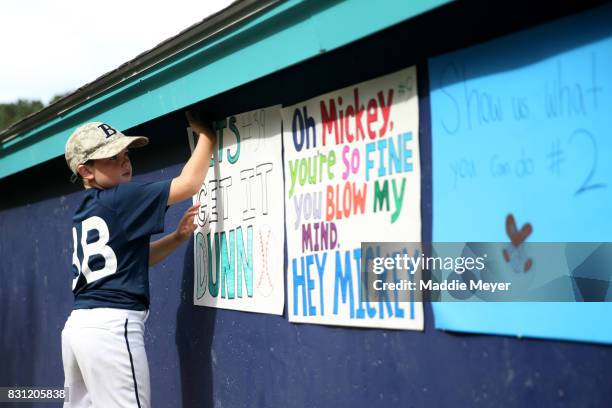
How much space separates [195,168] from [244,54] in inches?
26.4

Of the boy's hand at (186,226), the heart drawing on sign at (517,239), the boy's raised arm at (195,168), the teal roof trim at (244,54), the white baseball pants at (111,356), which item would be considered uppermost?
the teal roof trim at (244,54)

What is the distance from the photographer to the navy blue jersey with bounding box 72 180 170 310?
4145 mm

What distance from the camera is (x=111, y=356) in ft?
13.4

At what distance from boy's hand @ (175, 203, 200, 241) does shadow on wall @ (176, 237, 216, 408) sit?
22 centimetres

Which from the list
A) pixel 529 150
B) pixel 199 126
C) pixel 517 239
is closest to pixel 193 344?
pixel 199 126

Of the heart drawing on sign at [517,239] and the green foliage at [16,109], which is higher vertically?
the green foliage at [16,109]

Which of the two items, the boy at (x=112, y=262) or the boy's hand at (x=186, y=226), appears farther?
the boy's hand at (x=186, y=226)

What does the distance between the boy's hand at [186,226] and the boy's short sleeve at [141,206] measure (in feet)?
1.01

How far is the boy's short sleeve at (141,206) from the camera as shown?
4121 millimetres

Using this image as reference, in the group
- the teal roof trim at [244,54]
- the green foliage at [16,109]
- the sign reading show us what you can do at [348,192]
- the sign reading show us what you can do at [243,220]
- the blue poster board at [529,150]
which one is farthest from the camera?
the green foliage at [16,109]

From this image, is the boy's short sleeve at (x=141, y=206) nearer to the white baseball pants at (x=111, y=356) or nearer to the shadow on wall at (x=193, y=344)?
the white baseball pants at (x=111, y=356)

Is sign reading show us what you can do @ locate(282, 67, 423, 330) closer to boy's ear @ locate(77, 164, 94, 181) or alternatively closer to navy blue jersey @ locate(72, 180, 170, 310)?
navy blue jersey @ locate(72, 180, 170, 310)

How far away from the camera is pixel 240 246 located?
169 inches

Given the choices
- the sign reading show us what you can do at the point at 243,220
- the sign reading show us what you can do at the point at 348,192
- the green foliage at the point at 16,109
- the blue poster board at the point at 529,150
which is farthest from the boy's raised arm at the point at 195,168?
the green foliage at the point at 16,109
